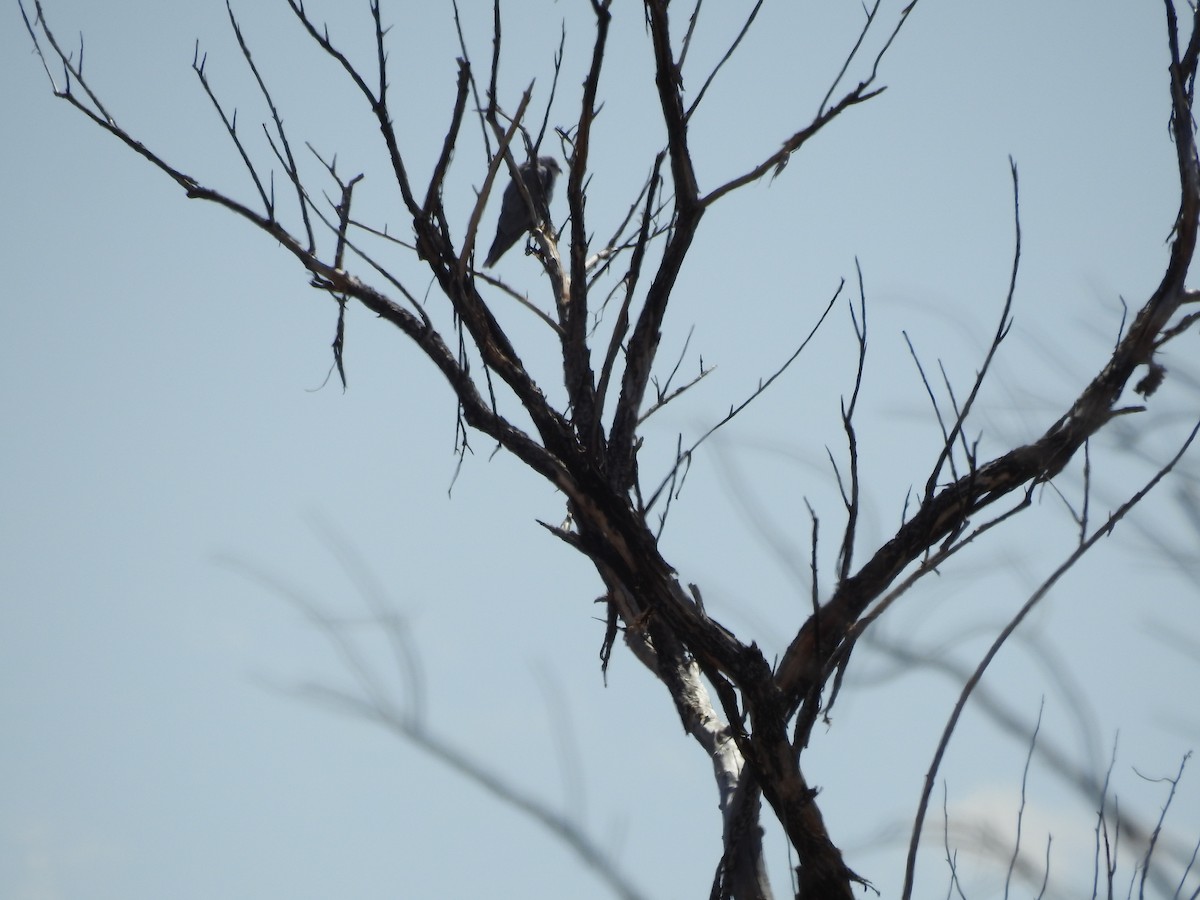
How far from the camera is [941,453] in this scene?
2135mm

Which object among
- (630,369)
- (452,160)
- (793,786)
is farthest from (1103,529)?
(452,160)

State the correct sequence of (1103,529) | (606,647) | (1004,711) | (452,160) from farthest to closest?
(606,647)
(452,160)
(1103,529)
(1004,711)

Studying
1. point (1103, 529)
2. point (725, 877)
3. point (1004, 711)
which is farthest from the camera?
point (725, 877)

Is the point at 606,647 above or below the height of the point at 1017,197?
below

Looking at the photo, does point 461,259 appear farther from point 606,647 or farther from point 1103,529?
point 1103,529

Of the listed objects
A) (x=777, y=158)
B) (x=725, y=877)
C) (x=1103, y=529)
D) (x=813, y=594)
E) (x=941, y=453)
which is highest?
(x=777, y=158)

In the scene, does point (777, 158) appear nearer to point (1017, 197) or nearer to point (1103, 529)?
point (1017, 197)

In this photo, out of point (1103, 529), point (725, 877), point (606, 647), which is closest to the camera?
point (1103, 529)

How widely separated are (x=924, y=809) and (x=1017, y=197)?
112 cm

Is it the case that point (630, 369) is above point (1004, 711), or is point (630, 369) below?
Answer: above

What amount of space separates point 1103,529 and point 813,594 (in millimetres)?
525

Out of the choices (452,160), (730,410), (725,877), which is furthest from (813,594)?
(452,160)

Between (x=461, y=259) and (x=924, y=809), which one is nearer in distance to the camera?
(x=924, y=809)

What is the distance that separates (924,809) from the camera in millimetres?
1848
